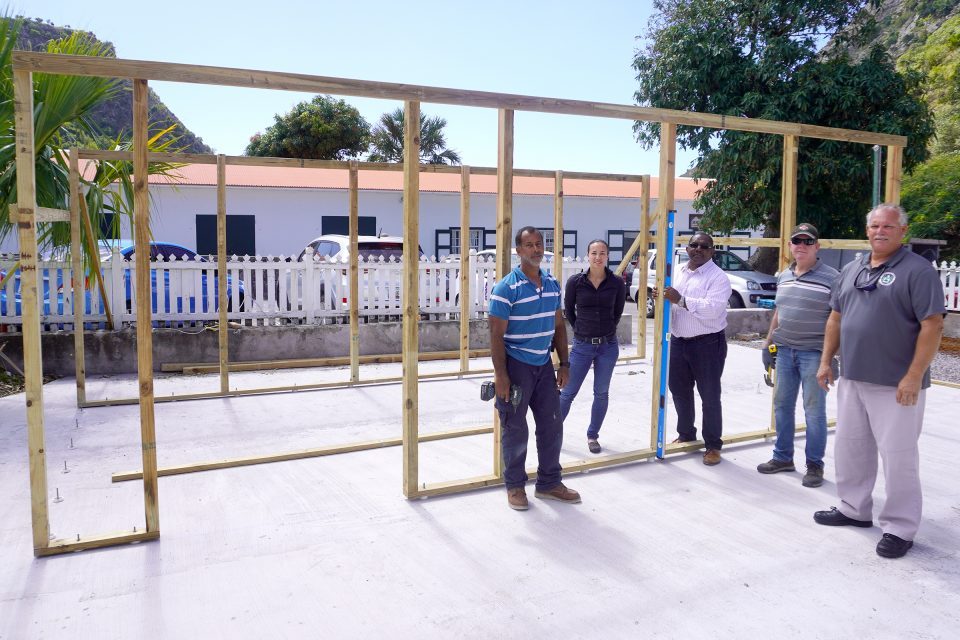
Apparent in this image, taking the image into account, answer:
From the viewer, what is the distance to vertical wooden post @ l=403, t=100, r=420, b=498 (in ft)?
15.0

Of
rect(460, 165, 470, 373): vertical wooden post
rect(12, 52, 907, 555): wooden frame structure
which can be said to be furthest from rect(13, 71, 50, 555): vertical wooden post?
rect(460, 165, 470, 373): vertical wooden post

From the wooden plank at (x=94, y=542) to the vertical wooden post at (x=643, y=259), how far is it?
4.49 m

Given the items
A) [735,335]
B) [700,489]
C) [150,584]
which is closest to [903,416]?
[700,489]

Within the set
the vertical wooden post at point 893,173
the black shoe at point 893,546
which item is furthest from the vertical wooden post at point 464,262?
the black shoe at point 893,546

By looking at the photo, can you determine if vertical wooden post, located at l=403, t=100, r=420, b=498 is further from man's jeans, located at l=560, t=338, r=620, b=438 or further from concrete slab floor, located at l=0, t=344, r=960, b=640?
man's jeans, located at l=560, t=338, r=620, b=438

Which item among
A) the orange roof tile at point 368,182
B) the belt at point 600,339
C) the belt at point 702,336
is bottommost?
the belt at point 600,339

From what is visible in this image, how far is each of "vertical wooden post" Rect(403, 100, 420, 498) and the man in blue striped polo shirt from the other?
0.54m

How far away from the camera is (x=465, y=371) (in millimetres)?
9242

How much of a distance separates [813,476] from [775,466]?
0.98ft

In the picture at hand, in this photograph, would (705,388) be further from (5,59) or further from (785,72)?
(785,72)

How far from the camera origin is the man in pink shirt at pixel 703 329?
216 inches

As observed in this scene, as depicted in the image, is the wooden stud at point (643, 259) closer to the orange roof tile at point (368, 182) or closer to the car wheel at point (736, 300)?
the car wheel at point (736, 300)

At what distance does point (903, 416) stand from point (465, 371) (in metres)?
5.80

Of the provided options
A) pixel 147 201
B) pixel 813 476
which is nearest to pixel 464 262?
pixel 813 476
